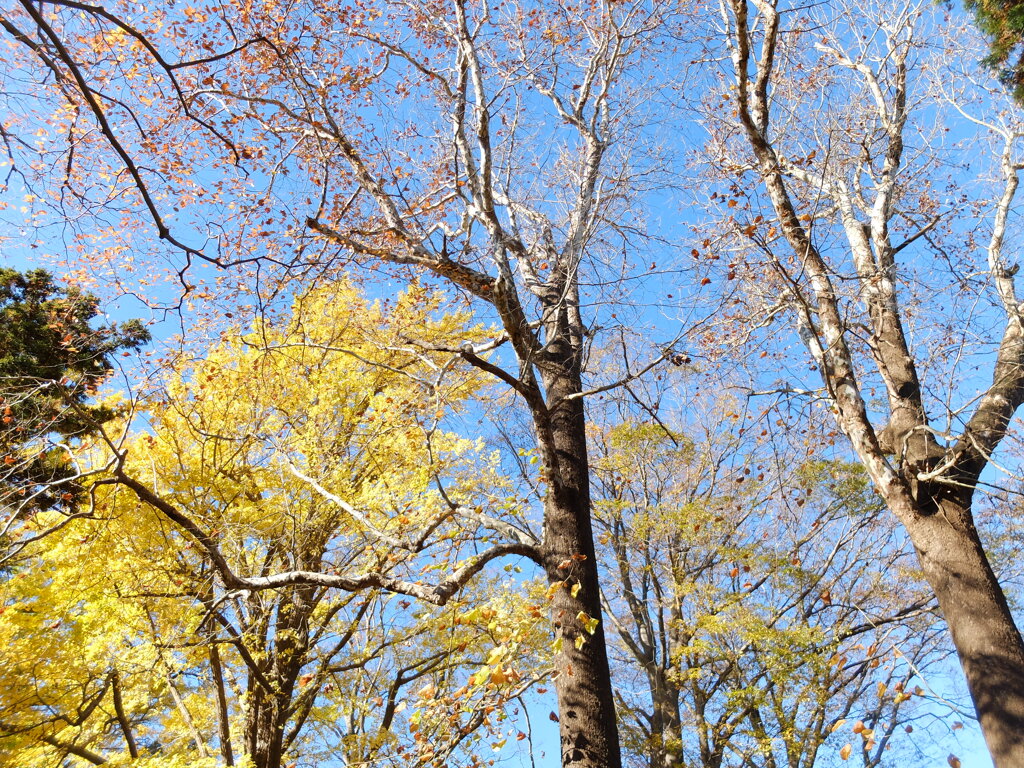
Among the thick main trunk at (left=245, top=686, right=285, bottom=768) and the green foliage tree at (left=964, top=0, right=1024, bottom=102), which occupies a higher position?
the green foliage tree at (left=964, top=0, right=1024, bottom=102)

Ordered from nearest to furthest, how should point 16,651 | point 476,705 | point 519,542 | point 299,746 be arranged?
point 519,542, point 476,705, point 16,651, point 299,746

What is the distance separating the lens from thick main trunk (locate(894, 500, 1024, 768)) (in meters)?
3.65

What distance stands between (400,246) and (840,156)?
4.55m

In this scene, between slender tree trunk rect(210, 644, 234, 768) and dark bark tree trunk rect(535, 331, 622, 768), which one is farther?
slender tree trunk rect(210, 644, 234, 768)

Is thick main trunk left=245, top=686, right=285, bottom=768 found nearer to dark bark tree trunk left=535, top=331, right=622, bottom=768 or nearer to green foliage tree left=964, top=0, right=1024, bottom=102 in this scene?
dark bark tree trunk left=535, top=331, right=622, bottom=768

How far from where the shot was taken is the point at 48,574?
6840 millimetres

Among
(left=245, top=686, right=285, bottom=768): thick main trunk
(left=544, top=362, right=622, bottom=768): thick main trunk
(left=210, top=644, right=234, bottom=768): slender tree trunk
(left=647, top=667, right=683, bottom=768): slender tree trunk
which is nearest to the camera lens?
(left=544, top=362, right=622, bottom=768): thick main trunk

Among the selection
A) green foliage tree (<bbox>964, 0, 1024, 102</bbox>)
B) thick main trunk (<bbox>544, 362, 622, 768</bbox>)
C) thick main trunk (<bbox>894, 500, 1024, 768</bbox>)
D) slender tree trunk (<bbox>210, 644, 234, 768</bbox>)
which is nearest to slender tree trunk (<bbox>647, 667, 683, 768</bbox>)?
slender tree trunk (<bbox>210, 644, 234, 768</bbox>)

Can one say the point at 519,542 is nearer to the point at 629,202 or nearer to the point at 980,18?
the point at 629,202

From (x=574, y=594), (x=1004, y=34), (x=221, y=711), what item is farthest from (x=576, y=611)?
(x=1004, y=34)

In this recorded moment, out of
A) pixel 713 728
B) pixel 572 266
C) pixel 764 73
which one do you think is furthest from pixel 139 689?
pixel 764 73

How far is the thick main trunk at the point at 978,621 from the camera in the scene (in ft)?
12.0

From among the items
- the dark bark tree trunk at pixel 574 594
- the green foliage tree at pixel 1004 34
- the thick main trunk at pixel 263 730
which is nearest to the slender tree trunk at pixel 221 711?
the thick main trunk at pixel 263 730

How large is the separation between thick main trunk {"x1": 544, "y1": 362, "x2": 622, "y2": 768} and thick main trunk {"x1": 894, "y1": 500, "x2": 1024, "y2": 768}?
84.1 inches
